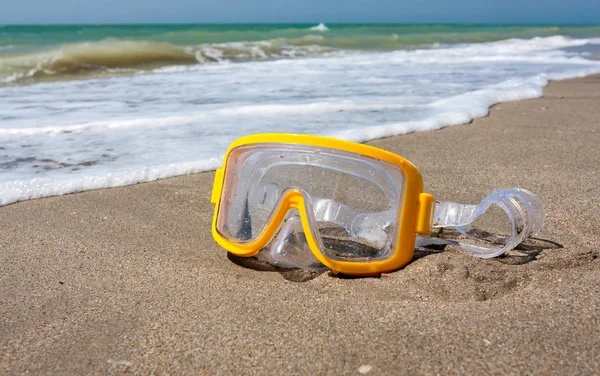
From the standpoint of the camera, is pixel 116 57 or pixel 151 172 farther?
pixel 116 57

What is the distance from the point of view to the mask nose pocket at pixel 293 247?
1947 millimetres

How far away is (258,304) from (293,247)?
0.96 ft

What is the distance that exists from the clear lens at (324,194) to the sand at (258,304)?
0.13 meters

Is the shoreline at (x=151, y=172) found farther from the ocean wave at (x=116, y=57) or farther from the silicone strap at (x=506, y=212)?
the ocean wave at (x=116, y=57)

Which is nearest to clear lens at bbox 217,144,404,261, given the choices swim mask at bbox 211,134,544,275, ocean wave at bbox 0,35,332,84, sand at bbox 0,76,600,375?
swim mask at bbox 211,134,544,275

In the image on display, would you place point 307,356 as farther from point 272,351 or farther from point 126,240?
point 126,240

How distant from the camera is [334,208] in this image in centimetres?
215

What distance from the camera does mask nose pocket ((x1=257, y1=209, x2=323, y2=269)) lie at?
1947 mm

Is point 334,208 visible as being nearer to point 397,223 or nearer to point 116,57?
point 397,223

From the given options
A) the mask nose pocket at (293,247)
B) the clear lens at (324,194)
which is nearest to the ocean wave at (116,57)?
the clear lens at (324,194)

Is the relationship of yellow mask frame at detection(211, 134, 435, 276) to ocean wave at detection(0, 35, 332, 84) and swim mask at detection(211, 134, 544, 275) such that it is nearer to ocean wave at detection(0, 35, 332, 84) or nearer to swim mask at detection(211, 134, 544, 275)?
swim mask at detection(211, 134, 544, 275)

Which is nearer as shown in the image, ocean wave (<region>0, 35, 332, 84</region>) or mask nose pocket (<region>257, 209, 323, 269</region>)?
mask nose pocket (<region>257, 209, 323, 269</region>)

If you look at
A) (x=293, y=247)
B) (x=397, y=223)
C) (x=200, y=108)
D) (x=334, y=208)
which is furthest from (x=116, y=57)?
(x=397, y=223)

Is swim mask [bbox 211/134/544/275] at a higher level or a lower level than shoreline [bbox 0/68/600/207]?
higher
